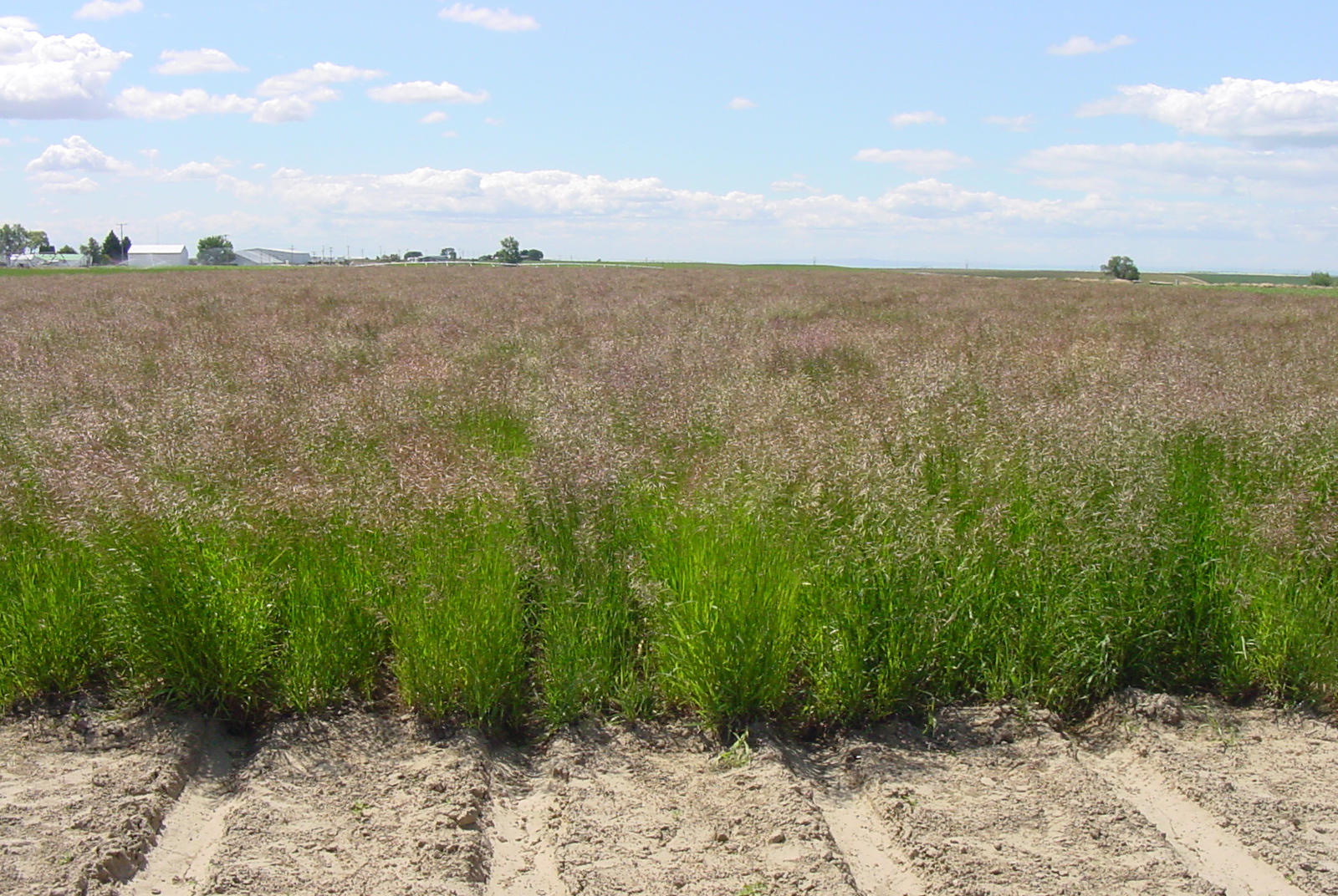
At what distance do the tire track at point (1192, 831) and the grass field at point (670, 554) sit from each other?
0.50m

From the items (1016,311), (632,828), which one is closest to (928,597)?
(632,828)

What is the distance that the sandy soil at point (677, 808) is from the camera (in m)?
3.38

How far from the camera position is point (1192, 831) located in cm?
375

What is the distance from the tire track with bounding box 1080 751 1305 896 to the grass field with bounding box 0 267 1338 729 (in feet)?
1.63

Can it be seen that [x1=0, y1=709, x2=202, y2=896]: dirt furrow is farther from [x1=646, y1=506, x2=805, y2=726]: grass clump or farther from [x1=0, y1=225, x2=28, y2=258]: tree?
[x1=0, y1=225, x2=28, y2=258]: tree

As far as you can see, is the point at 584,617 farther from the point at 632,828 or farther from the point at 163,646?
the point at 163,646

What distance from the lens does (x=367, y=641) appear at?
188 inches


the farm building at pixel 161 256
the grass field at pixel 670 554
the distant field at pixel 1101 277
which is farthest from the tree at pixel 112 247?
the grass field at pixel 670 554

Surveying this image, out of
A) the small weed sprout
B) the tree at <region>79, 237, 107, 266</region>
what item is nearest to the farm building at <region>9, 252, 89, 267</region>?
the tree at <region>79, 237, 107, 266</region>

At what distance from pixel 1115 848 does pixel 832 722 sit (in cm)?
133

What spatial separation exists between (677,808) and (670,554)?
157 cm

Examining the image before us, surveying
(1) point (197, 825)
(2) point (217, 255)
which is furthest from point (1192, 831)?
(2) point (217, 255)

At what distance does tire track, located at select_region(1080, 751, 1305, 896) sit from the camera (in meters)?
3.43

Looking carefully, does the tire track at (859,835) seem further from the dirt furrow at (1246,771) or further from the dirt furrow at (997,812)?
the dirt furrow at (1246,771)
